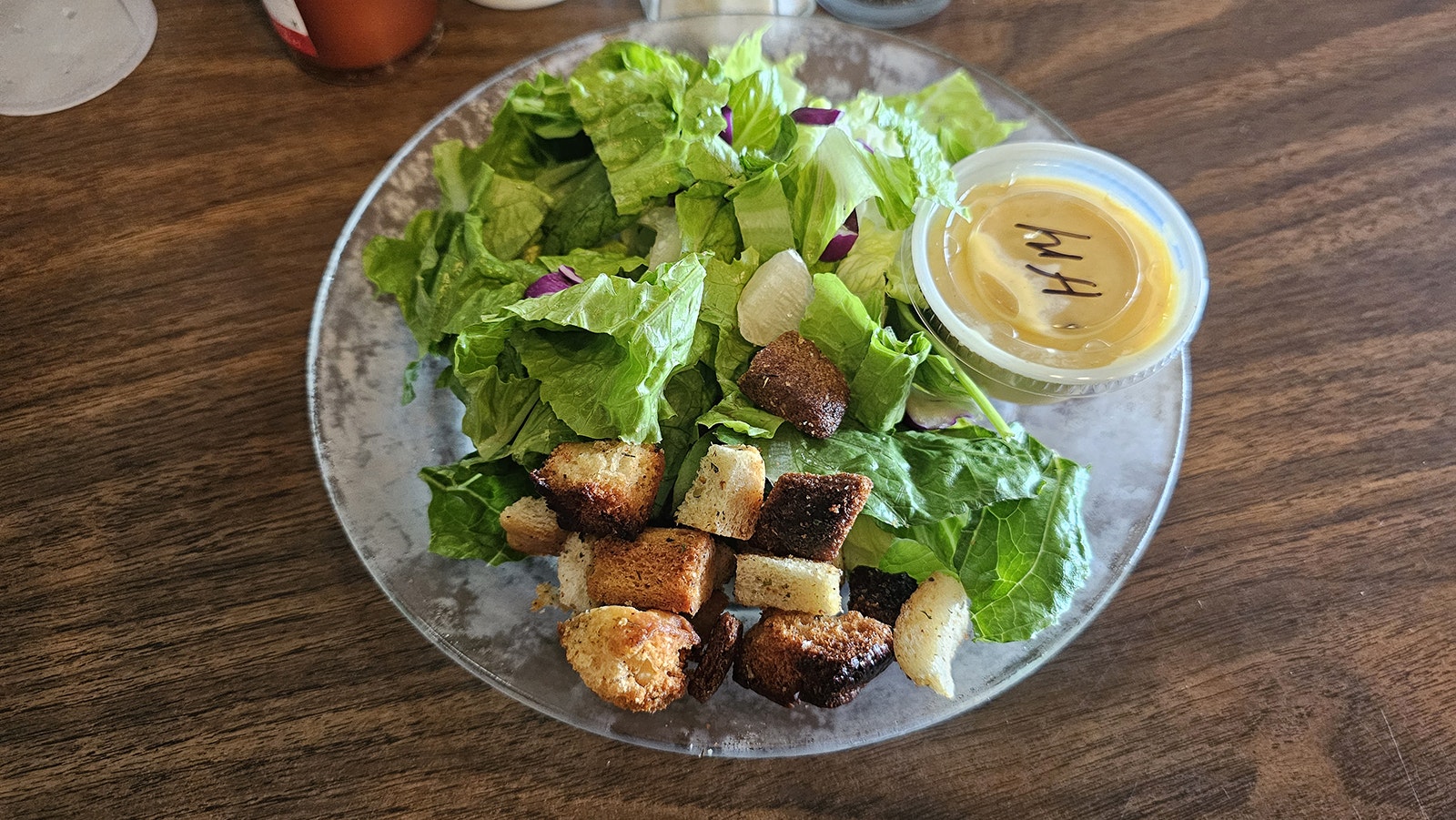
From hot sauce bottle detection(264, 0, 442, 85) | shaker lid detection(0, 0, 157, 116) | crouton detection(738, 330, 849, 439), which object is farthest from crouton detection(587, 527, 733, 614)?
shaker lid detection(0, 0, 157, 116)

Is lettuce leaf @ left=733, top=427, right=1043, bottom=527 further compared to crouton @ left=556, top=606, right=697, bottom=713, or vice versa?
lettuce leaf @ left=733, top=427, right=1043, bottom=527

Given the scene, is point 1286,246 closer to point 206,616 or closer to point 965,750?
point 965,750

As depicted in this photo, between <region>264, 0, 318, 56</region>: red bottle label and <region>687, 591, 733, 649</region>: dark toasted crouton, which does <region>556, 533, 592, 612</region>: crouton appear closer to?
<region>687, 591, 733, 649</region>: dark toasted crouton

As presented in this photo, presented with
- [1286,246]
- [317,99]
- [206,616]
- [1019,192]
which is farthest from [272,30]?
[1286,246]

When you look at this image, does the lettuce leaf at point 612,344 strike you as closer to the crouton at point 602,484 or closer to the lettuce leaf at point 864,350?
the crouton at point 602,484

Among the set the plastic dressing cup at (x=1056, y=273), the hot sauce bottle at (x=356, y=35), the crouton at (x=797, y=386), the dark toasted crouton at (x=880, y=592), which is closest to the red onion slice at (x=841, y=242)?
the plastic dressing cup at (x=1056, y=273)
